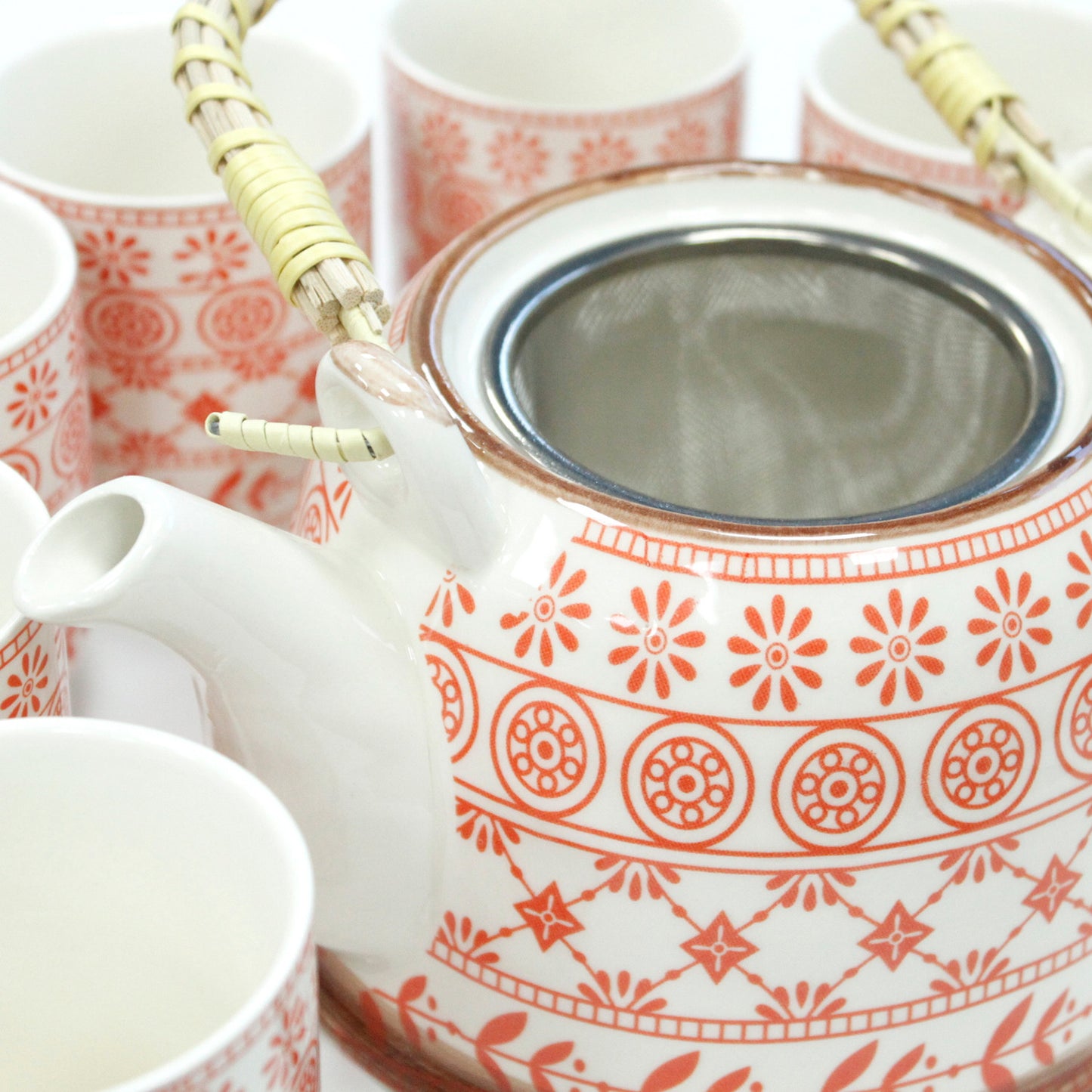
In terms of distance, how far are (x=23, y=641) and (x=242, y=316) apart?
0.32 m

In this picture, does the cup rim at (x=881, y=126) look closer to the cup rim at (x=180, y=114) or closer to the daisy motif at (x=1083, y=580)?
the cup rim at (x=180, y=114)

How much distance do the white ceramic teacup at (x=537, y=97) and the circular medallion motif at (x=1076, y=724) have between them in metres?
0.43

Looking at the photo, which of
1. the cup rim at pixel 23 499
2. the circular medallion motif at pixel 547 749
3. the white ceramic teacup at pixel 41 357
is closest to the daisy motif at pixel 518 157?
the white ceramic teacup at pixel 41 357

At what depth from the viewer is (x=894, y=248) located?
29.7 inches

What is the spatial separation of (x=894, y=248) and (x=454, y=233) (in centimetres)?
36

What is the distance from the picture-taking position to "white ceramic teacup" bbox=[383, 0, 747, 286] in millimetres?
972

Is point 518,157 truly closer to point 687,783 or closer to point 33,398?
point 33,398

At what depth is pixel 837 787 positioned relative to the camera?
1.85 ft

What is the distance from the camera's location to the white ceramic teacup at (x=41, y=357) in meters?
0.74

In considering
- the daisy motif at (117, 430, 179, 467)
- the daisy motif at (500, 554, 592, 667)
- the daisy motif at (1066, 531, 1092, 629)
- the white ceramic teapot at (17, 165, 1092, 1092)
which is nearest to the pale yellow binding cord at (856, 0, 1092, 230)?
the white ceramic teapot at (17, 165, 1092, 1092)

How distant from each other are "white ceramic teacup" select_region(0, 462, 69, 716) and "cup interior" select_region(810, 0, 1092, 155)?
62 cm

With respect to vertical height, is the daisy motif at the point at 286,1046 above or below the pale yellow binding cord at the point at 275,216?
below

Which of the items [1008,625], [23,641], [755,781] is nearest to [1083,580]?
[1008,625]

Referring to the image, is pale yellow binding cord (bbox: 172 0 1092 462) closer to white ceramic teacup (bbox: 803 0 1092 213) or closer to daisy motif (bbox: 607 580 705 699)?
daisy motif (bbox: 607 580 705 699)
